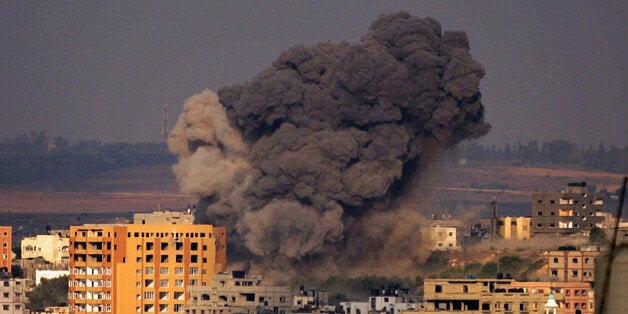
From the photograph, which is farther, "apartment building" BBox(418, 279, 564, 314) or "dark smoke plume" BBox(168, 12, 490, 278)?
"dark smoke plume" BBox(168, 12, 490, 278)

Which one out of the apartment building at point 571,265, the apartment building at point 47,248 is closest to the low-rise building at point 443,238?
the apartment building at point 571,265

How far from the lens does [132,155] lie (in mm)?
157750

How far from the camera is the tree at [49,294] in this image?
67.9 meters

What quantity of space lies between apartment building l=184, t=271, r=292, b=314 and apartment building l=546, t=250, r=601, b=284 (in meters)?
7.69

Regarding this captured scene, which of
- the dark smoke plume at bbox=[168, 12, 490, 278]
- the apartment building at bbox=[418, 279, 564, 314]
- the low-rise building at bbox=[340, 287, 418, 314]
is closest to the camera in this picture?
the apartment building at bbox=[418, 279, 564, 314]

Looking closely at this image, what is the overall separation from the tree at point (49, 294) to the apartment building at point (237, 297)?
10.7 m

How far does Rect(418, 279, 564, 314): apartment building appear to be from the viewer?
112 feet

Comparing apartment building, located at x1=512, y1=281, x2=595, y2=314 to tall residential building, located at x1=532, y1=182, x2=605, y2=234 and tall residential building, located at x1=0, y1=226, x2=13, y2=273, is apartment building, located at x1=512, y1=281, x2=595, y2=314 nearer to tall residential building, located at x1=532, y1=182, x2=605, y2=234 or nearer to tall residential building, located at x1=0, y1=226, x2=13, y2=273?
tall residential building, located at x1=532, y1=182, x2=605, y2=234

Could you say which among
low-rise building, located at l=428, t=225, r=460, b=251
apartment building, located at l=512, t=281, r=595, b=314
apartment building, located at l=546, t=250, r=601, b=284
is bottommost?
apartment building, located at l=512, t=281, r=595, b=314

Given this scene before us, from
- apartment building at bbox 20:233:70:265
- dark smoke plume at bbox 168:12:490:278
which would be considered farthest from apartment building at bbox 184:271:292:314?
apartment building at bbox 20:233:70:265

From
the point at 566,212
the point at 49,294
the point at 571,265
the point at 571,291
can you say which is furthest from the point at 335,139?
the point at 571,291

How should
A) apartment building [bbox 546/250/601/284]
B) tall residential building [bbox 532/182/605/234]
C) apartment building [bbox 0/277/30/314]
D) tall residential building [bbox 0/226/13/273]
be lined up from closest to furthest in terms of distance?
apartment building [bbox 546/250/601/284]
apartment building [bbox 0/277/30/314]
tall residential building [bbox 532/182/605/234]
tall residential building [bbox 0/226/13/273]

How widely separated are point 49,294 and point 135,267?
8.83 meters

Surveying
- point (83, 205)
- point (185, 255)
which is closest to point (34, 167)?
point (83, 205)
